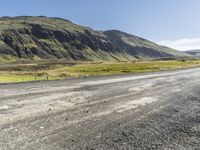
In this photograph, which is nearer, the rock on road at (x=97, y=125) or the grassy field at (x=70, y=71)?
the rock on road at (x=97, y=125)

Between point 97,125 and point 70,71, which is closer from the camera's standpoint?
point 97,125

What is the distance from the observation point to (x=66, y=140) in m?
8.13

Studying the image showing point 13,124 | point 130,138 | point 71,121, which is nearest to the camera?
point 130,138

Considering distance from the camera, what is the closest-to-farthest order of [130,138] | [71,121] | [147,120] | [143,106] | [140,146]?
[140,146] < [130,138] < [71,121] < [147,120] < [143,106]

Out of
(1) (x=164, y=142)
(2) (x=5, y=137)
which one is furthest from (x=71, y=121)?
(1) (x=164, y=142)

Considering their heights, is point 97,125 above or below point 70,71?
above

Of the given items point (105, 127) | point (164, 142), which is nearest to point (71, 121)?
point (105, 127)

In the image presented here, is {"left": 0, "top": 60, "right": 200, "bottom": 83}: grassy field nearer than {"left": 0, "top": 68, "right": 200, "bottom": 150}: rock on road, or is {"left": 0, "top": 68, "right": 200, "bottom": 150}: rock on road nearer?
{"left": 0, "top": 68, "right": 200, "bottom": 150}: rock on road

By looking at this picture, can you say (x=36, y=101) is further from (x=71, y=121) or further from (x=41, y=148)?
(x=41, y=148)

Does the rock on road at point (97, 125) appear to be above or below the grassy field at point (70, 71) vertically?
above

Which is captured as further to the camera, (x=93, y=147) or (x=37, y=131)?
(x=37, y=131)

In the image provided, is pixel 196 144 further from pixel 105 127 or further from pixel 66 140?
pixel 66 140

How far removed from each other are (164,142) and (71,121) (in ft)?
11.6

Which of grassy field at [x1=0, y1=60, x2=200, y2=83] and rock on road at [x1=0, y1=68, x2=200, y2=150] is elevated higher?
rock on road at [x1=0, y1=68, x2=200, y2=150]
